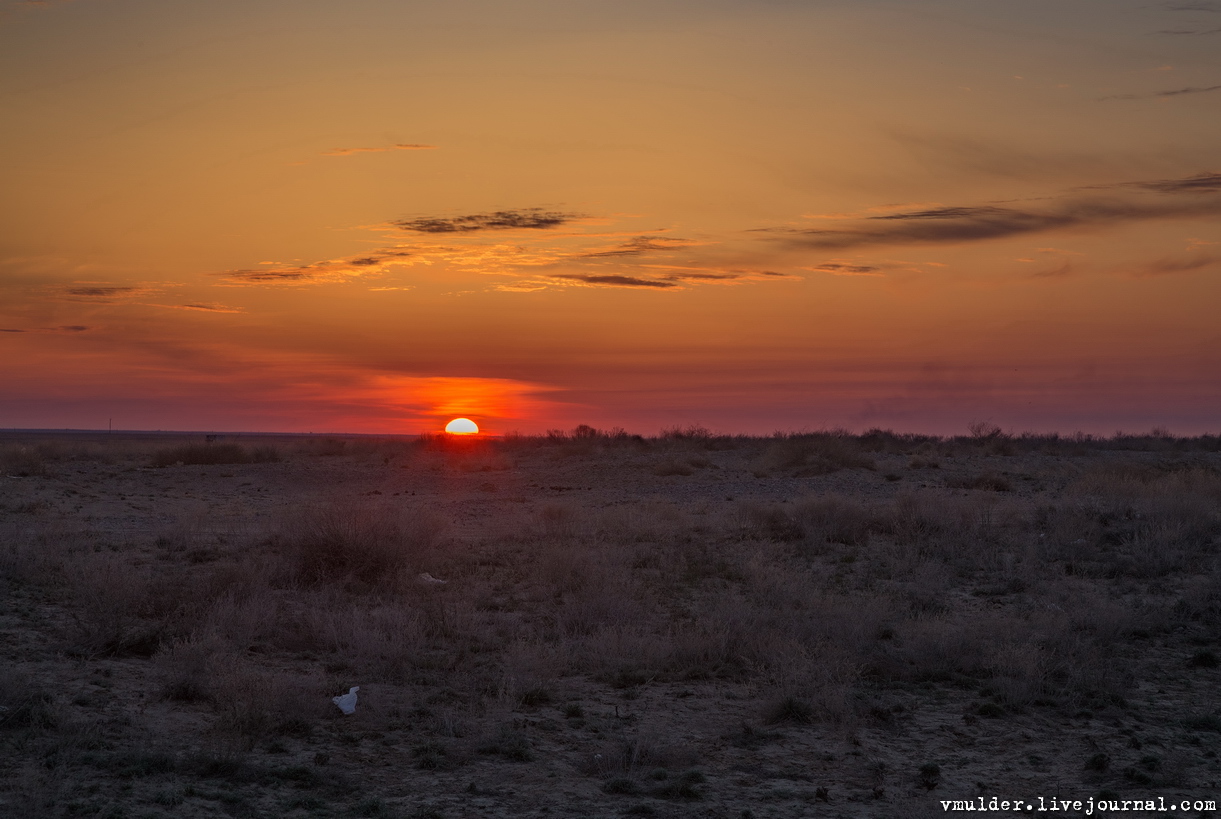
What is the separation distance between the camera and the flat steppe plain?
759 centimetres

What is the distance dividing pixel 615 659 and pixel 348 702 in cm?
Result: 300

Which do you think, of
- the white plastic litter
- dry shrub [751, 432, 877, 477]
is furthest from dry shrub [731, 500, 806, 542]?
dry shrub [751, 432, 877, 477]

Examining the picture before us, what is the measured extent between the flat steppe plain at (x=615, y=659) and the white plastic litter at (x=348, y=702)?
8.2 inches

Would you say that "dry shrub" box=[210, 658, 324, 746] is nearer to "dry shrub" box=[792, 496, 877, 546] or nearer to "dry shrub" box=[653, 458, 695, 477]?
"dry shrub" box=[792, 496, 877, 546]

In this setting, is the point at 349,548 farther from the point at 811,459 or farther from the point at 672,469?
the point at 811,459

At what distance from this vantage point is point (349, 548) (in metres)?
14.6

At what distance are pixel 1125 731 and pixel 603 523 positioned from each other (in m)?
11.7

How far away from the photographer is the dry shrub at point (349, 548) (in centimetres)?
1437

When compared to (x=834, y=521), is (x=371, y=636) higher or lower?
lower

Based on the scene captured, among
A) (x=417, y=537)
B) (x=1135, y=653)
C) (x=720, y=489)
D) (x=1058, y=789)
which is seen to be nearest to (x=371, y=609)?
(x=417, y=537)

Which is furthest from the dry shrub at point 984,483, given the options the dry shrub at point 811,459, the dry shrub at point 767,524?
the dry shrub at point 767,524

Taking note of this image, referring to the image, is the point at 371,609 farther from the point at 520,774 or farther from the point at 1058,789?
the point at 1058,789

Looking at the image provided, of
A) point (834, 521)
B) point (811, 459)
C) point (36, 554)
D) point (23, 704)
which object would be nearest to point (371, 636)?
point (23, 704)

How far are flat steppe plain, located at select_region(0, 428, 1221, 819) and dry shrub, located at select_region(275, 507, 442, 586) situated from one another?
0.06 metres
